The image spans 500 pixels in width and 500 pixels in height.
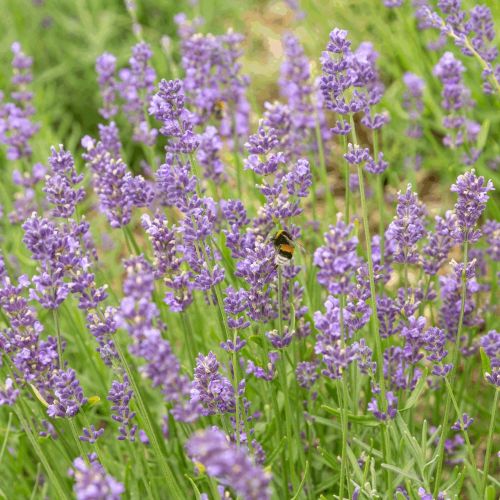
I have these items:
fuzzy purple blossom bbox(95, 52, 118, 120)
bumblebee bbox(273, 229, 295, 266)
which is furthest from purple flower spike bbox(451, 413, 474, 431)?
fuzzy purple blossom bbox(95, 52, 118, 120)

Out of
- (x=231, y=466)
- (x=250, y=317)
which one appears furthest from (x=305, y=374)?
(x=231, y=466)

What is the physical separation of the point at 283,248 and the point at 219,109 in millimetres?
1512

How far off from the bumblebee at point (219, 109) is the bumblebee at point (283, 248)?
1406mm

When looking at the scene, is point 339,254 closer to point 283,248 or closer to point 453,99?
point 283,248

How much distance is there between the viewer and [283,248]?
2.20 meters

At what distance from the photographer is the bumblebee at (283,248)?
2191 millimetres

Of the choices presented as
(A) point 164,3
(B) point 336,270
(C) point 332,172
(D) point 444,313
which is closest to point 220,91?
(D) point 444,313

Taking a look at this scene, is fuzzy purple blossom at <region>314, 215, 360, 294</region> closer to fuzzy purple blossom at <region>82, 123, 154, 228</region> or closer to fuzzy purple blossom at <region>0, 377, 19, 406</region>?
fuzzy purple blossom at <region>82, 123, 154, 228</region>

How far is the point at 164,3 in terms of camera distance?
6.59 metres

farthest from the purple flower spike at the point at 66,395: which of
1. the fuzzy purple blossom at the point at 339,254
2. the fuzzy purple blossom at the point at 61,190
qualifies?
the fuzzy purple blossom at the point at 339,254

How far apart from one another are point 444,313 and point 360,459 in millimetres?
612

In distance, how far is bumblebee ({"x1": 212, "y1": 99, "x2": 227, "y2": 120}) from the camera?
138 inches

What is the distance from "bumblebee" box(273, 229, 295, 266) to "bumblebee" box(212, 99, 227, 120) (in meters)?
1.41

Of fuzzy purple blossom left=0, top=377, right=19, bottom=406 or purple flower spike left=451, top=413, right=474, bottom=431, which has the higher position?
fuzzy purple blossom left=0, top=377, right=19, bottom=406
